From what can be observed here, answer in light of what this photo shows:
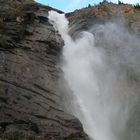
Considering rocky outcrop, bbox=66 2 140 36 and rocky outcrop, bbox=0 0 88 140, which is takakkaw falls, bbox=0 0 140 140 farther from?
rocky outcrop, bbox=66 2 140 36

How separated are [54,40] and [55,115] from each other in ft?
21.4

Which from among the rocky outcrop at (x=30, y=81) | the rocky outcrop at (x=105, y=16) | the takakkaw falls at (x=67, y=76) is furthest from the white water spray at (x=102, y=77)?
the rocky outcrop at (x=30, y=81)

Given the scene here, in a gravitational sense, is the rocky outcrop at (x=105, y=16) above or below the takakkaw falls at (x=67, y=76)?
above

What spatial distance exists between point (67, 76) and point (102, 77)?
286cm

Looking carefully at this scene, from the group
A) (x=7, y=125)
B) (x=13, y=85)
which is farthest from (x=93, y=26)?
(x=7, y=125)

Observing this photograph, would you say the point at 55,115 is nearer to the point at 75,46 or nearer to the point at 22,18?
the point at 22,18

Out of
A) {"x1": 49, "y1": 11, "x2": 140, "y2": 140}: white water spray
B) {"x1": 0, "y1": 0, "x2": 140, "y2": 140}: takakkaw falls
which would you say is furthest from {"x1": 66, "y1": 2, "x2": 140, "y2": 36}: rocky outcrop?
{"x1": 49, "y1": 11, "x2": 140, "y2": 140}: white water spray

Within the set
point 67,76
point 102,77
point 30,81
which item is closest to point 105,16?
point 102,77

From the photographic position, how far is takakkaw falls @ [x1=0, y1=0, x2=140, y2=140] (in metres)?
19.7

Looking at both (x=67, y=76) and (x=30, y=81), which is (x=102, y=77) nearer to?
(x=67, y=76)

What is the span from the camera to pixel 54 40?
25.5m

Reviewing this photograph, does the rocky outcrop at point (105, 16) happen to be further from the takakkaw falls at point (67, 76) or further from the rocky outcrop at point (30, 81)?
the rocky outcrop at point (30, 81)

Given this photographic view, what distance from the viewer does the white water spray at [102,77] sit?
2353 cm

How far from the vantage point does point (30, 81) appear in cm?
2148
